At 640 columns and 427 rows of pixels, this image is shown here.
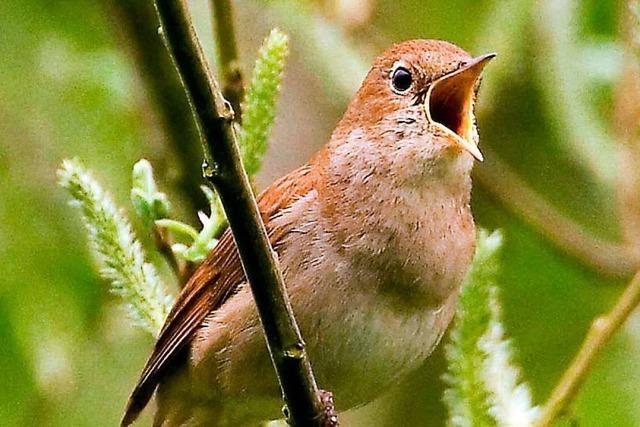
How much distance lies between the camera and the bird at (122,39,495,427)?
10.1ft

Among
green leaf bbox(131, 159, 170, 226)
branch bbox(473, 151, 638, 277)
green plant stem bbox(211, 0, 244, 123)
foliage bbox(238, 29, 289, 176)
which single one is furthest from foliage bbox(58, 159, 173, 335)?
branch bbox(473, 151, 638, 277)

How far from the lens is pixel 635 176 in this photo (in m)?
3.73

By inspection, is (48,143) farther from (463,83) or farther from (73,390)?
(463,83)

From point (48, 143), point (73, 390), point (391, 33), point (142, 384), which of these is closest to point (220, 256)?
point (142, 384)

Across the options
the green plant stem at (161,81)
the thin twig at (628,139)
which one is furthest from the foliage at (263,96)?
the green plant stem at (161,81)

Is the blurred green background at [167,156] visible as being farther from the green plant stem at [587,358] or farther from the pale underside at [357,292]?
the pale underside at [357,292]

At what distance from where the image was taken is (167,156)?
4094 mm

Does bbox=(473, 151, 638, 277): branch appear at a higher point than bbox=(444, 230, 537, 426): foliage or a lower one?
Result: higher

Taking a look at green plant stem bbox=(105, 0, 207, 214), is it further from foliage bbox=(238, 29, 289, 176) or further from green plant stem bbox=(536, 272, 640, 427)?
green plant stem bbox=(536, 272, 640, 427)

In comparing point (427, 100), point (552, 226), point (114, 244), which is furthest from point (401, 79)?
point (552, 226)

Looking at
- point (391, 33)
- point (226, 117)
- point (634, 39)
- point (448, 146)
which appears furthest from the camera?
point (391, 33)

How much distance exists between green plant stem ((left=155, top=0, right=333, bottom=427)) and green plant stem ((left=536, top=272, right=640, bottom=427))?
0.49 meters

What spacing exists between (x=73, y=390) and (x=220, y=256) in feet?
1.97

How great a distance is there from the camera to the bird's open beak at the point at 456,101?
127 inches
